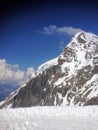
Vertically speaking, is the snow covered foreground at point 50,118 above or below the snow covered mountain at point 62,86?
below

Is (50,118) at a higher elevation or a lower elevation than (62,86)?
lower

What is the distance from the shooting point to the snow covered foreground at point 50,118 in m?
16.5

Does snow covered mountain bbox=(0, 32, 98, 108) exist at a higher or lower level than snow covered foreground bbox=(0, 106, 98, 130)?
higher

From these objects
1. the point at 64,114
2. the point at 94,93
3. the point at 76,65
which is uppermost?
the point at 76,65

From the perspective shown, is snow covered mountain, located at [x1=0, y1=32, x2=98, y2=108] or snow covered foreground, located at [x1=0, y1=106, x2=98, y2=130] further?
snow covered mountain, located at [x1=0, y1=32, x2=98, y2=108]

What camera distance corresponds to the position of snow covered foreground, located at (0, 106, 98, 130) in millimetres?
16500

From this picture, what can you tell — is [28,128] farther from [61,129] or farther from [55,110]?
[55,110]

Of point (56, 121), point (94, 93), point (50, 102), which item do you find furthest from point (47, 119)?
point (50, 102)

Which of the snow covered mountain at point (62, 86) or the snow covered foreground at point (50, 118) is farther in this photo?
the snow covered mountain at point (62, 86)

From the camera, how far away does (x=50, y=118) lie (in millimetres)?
18469

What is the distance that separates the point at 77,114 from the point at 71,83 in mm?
153472

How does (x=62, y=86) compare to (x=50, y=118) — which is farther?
(x=62, y=86)

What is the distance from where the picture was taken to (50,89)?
181 m

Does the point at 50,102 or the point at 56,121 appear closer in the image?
the point at 56,121
